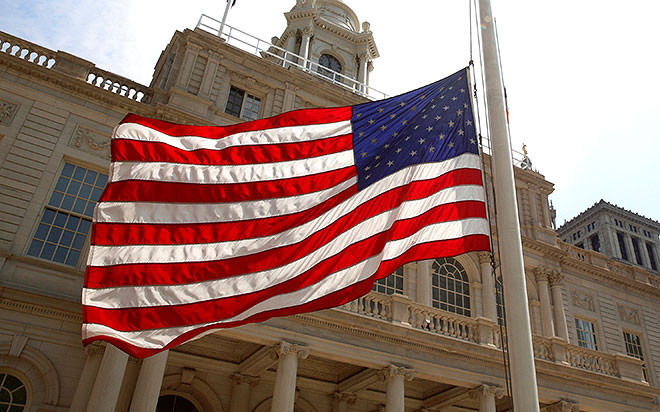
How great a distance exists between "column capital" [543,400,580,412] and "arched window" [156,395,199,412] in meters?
12.3

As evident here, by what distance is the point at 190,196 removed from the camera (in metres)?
7.45

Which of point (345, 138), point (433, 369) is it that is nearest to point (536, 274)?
point (433, 369)

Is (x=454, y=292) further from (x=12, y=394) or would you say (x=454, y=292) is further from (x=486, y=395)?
(x=12, y=394)

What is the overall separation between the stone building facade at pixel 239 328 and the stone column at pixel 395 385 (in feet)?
0.14

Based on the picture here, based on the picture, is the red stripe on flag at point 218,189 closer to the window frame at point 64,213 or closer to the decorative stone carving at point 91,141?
the window frame at point 64,213

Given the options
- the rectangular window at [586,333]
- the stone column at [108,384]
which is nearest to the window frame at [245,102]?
the stone column at [108,384]

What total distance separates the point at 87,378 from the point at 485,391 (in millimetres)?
11910

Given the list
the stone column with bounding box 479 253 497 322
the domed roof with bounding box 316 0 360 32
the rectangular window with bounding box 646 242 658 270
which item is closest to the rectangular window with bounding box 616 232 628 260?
the rectangular window with bounding box 646 242 658 270

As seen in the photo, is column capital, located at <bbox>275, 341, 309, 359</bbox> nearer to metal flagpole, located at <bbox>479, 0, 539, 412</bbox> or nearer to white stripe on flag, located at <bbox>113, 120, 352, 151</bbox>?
white stripe on flag, located at <bbox>113, 120, 352, 151</bbox>

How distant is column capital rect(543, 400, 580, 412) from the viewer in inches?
711

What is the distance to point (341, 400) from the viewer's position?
60.9 feet

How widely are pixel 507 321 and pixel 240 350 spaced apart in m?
12.9

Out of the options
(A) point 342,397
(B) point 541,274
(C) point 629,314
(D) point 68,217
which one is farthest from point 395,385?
(C) point 629,314

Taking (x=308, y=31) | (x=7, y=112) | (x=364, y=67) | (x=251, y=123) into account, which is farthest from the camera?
(x=364, y=67)
